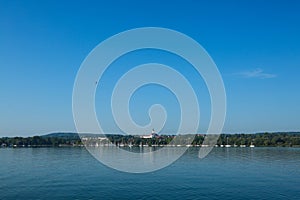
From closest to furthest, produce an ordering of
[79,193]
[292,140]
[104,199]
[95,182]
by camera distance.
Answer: [104,199], [79,193], [95,182], [292,140]

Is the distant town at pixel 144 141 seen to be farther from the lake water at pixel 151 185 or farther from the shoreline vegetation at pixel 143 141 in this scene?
the lake water at pixel 151 185

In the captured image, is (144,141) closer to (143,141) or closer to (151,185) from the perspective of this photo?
(143,141)

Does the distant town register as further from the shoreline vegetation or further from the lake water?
the lake water

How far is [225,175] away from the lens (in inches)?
1747

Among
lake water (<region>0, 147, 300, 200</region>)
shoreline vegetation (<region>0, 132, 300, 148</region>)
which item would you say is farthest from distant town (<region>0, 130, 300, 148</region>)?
lake water (<region>0, 147, 300, 200</region>)

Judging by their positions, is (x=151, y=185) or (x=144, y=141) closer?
(x=151, y=185)

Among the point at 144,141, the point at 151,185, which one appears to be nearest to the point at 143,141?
the point at 144,141

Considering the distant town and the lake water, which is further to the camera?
the distant town

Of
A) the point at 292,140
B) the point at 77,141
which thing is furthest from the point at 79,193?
the point at 77,141

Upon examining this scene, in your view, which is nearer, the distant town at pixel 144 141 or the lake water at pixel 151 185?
the lake water at pixel 151 185

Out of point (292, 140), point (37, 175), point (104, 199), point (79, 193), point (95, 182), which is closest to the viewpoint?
point (104, 199)

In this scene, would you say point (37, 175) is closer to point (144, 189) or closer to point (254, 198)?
point (144, 189)

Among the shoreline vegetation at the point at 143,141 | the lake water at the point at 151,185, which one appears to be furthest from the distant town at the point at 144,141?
the lake water at the point at 151,185

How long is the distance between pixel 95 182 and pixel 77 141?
13447 centimetres
